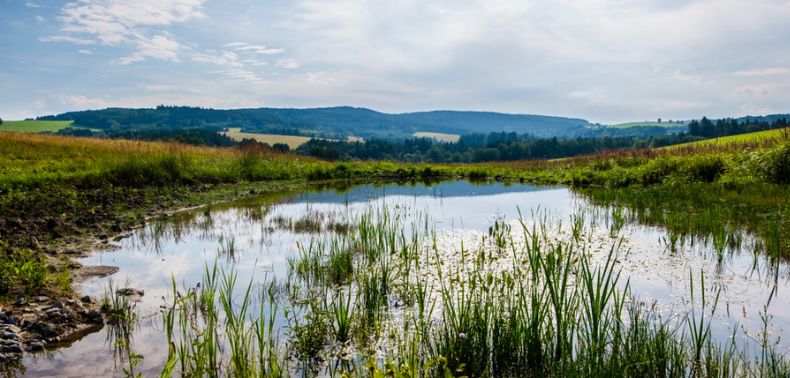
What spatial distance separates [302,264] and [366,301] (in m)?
2.14

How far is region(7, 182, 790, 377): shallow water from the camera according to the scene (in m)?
5.42

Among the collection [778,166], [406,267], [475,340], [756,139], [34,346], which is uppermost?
[756,139]

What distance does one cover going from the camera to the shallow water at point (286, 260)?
5422 millimetres

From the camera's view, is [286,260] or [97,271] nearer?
[97,271]

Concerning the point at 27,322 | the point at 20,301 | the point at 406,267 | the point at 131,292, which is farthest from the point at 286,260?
the point at 27,322

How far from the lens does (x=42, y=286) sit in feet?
22.7

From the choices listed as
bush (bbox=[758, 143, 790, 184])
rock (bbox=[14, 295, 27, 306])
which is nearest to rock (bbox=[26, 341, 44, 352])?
rock (bbox=[14, 295, 27, 306])

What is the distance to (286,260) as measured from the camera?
920cm

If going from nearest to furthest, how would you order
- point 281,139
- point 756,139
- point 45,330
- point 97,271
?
point 45,330 < point 97,271 < point 756,139 < point 281,139

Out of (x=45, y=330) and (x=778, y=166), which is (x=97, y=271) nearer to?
(x=45, y=330)

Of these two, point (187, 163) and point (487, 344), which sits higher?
point (187, 163)

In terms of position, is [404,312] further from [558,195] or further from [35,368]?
[558,195]

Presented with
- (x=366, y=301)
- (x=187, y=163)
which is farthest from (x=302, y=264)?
(x=187, y=163)

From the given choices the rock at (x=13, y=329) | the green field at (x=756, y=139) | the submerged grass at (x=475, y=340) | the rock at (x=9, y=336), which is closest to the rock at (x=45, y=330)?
the rock at (x=13, y=329)
